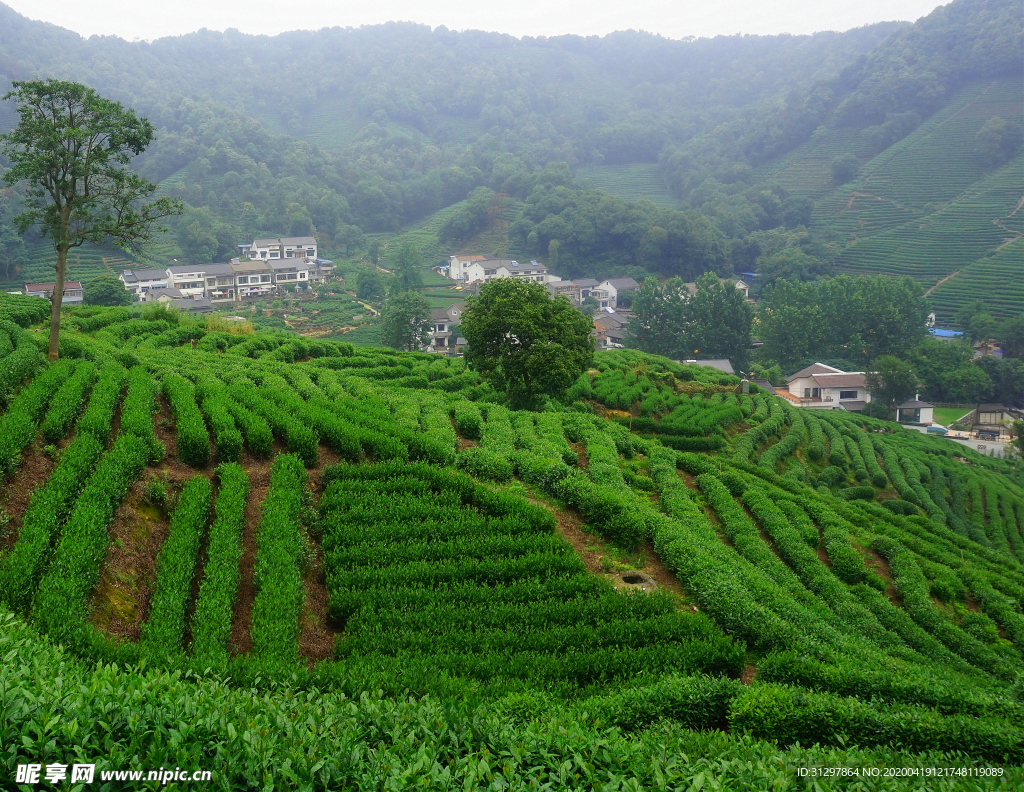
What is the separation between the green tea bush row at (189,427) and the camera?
1193 centimetres

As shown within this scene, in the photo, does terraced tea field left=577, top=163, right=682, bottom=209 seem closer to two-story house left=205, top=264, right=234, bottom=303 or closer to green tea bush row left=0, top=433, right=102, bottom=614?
two-story house left=205, top=264, right=234, bottom=303

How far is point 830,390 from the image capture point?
51.9m

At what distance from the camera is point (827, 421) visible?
37562 mm

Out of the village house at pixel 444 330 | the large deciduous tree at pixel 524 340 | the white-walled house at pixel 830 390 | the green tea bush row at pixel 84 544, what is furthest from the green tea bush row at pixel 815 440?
the village house at pixel 444 330

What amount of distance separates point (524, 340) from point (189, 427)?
13.7 metres

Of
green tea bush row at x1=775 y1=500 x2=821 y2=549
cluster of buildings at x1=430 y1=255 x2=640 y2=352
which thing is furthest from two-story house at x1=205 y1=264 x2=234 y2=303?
green tea bush row at x1=775 y1=500 x2=821 y2=549

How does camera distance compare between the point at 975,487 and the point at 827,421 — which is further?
the point at 827,421

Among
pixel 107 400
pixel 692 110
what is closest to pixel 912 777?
pixel 107 400

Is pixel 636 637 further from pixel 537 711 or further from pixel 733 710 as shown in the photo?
pixel 537 711

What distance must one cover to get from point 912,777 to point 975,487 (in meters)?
33.2

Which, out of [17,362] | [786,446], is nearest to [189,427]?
[17,362]

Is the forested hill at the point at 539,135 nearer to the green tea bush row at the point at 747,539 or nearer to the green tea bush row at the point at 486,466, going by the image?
the green tea bush row at the point at 486,466

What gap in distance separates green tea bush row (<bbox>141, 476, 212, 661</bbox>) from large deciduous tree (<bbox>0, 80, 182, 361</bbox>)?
9.05 m

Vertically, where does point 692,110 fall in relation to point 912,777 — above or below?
above
